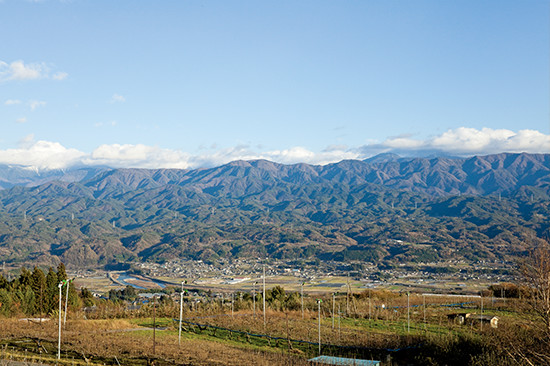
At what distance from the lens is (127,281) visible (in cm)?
13725

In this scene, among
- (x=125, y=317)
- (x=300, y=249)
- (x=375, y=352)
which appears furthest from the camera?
(x=300, y=249)

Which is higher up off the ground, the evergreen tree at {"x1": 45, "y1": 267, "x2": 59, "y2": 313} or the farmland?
the farmland

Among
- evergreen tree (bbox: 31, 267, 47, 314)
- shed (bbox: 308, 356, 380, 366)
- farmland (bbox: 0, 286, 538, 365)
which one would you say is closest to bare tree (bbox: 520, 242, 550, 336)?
farmland (bbox: 0, 286, 538, 365)

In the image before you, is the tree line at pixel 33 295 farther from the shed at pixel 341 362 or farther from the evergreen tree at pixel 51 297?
the shed at pixel 341 362

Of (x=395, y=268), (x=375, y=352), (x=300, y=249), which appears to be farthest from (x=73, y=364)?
(x=300, y=249)

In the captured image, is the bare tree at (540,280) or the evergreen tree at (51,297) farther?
the evergreen tree at (51,297)

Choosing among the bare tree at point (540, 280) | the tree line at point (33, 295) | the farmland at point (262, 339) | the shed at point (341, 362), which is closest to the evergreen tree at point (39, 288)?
the tree line at point (33, 295)

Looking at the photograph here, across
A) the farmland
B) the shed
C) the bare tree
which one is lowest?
the farmland

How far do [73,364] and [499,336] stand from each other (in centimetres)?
1693

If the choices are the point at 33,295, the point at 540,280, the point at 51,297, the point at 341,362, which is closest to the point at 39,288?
the point at 51,297

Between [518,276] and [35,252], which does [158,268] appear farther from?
[518,276]

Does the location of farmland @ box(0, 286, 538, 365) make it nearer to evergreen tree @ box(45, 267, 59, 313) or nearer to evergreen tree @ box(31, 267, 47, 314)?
evergreen tree @ box(45, 267, 59, 313)

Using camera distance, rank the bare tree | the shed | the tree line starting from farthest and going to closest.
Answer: the tree line → the shed → the bare tree

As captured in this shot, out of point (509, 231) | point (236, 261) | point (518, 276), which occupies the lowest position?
point (236, 261)
